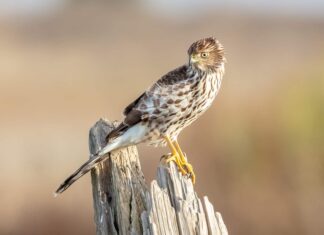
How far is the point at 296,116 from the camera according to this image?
12852mm

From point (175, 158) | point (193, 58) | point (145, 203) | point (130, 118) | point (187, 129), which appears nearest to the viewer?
point (145, 203)

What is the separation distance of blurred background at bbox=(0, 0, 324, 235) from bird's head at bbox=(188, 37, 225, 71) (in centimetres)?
352

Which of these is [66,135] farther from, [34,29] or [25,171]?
[34,29]

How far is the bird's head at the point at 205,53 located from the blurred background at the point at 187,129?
11.6ft

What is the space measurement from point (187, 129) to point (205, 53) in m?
4.80

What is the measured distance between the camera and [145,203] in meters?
4.49

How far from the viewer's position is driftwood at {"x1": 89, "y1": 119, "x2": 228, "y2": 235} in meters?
4.18

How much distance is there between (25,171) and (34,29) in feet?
34.9

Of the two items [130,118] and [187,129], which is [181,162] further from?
[187,129]

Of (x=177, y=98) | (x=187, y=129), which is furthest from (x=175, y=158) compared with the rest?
(x=187, y=129)

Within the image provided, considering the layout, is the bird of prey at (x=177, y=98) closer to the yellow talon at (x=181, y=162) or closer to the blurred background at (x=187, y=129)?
the yellow talon at (x=181, y=162)

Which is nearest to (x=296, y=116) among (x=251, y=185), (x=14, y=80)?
(x=251, y=185)

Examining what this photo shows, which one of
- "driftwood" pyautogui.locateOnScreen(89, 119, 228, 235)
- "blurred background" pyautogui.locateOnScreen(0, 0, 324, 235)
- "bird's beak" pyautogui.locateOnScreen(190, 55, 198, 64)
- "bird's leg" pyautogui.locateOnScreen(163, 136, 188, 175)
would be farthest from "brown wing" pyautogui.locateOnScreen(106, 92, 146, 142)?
"blurred background" pyautogui.locateOnScreen(0, 0, 324, 235)

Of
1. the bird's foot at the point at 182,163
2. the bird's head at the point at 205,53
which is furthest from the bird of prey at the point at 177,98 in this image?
the bird's foot at the point at 182,163
